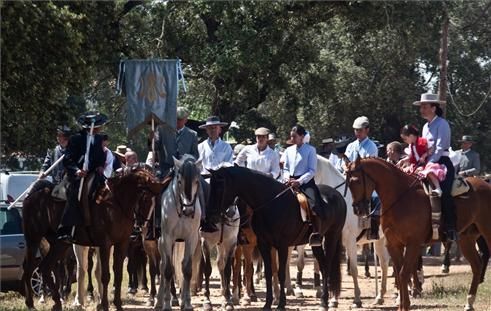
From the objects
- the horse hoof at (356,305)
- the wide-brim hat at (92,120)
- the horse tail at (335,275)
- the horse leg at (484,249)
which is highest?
the wide-brim hat at (92,120)

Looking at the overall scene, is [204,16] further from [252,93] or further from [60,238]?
[60,238]

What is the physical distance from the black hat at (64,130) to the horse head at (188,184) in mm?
3717

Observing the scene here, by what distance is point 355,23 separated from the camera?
1198 inches

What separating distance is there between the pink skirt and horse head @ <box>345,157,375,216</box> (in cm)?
97

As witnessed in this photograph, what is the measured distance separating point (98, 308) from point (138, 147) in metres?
42.4

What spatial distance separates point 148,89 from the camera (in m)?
18.5

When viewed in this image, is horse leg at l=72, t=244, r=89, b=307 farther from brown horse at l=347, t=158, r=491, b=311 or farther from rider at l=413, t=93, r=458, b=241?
rider at l=413, t=93, r=458, b=241

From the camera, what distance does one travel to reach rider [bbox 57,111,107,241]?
16469mm

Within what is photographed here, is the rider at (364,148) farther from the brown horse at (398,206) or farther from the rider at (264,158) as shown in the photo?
the brown horse at (398,206)

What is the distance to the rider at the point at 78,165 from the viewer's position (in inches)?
648

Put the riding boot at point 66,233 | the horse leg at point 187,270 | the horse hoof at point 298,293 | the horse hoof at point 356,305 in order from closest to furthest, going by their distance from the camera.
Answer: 1. the horse leg at point 187,270
2. the riding boot at point 66,233
3. the horse hoof at point 356,305
4. the horse hoof at point 298,293

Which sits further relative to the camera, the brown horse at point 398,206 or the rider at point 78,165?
the rider at point 78,165

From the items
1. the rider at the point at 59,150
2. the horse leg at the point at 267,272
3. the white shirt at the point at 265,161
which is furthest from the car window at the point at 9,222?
the horse leg at the point at 267,272

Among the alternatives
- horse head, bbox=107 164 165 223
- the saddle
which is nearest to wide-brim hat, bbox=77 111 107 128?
horse head, bbox=107 164 165 223
